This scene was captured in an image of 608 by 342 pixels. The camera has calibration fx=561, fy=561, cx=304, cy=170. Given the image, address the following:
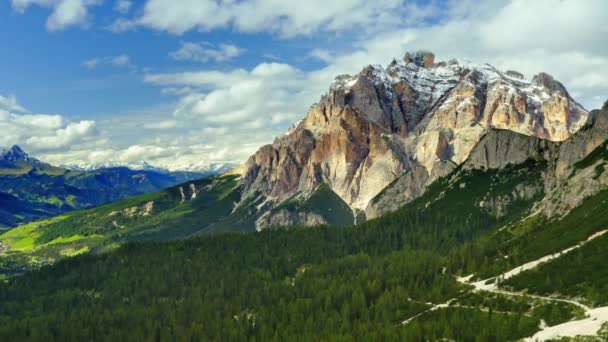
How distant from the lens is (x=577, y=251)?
582ft

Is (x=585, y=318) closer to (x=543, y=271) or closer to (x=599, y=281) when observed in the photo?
(x=599, y=281)

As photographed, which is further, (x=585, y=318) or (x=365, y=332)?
(x=365, y=332)

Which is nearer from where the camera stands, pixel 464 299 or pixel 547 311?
pixel 547 311

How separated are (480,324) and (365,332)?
40.5 metres

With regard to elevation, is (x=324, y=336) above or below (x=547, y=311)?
below

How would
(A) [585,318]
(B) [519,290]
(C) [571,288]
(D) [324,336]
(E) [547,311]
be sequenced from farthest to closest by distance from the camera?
(D) [324,336], (B) [519,290], (C) [571,288], (E) [547,311], (A) [585,318]

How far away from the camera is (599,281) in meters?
151

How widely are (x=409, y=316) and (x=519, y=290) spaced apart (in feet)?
125

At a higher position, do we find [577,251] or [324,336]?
[577,251]

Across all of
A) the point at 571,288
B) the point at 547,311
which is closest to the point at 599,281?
the point at 571,288

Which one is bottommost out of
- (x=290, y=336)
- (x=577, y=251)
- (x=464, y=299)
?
(x=290, y=336)

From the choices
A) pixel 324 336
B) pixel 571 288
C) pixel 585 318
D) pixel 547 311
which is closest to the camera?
pixel 585 318

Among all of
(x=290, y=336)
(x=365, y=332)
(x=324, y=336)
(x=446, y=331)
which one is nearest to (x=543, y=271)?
(x=446, y=331)

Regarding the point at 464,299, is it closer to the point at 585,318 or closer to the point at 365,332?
the point at 365,332
